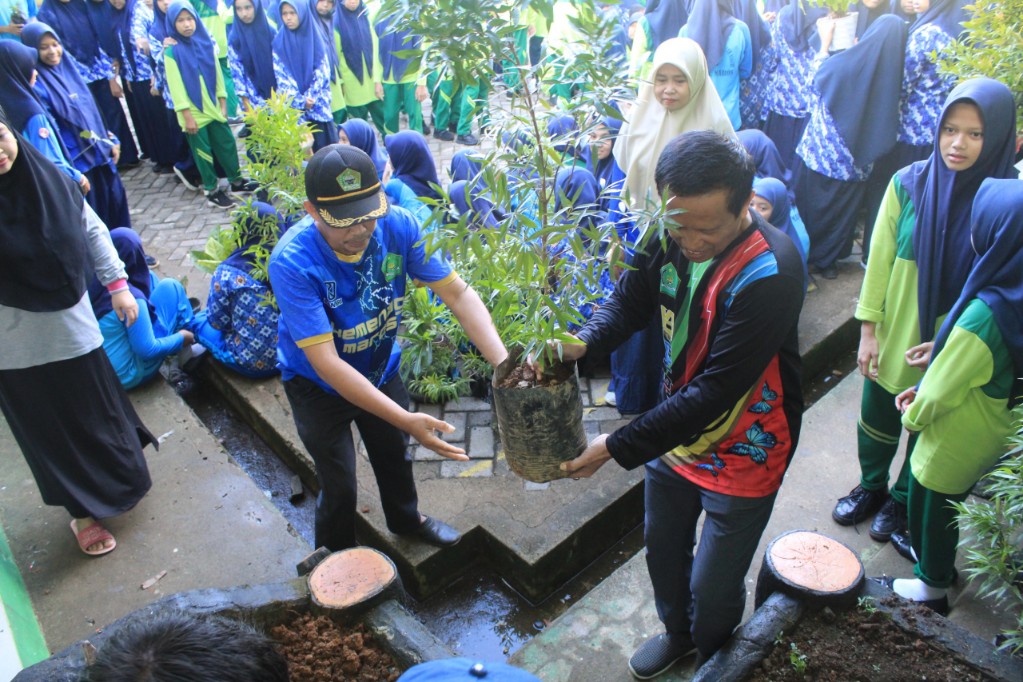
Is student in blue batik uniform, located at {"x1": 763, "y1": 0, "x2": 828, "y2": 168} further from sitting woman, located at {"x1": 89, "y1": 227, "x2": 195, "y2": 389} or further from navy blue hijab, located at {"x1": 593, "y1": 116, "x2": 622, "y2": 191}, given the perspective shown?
sitting woman, located at {"x1": 89, "y1": 227, "x2": 195, "y2": 389}

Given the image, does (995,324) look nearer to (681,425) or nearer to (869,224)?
(681,425)

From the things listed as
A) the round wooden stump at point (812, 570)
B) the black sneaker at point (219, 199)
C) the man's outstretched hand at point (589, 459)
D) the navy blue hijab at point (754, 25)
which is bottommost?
the black sneaker at point (219, 199)

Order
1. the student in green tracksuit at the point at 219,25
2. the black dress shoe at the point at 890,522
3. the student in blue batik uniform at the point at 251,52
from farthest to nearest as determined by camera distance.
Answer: the student in green tracksuit at the point at 219,25 < the student in blue batik uniform at the point at 251,52 < the black dress shoe at the point at 890,522

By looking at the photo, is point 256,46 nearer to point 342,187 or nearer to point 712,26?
point 712,26

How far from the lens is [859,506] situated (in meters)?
3.45

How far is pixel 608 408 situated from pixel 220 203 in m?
5.49

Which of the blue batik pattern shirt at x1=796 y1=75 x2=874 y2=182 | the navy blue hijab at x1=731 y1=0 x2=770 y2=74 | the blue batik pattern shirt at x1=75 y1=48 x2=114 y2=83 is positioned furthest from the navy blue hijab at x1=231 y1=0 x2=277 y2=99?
the blue batik pattern shirt at x1=796 y1=75 x2=874 y2=182

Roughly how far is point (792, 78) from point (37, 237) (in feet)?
18.4

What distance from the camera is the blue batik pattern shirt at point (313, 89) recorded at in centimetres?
764

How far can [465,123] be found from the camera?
279 centimetres

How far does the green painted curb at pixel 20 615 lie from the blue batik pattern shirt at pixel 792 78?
20.4 feet

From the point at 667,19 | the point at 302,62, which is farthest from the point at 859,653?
the point at 302,62

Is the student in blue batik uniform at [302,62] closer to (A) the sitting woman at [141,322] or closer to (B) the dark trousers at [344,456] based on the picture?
(A) the sitting woman at [141,322]

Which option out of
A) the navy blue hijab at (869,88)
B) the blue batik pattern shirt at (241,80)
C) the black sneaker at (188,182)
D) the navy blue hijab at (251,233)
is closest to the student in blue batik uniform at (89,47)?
the black sneaker at (188,182)
